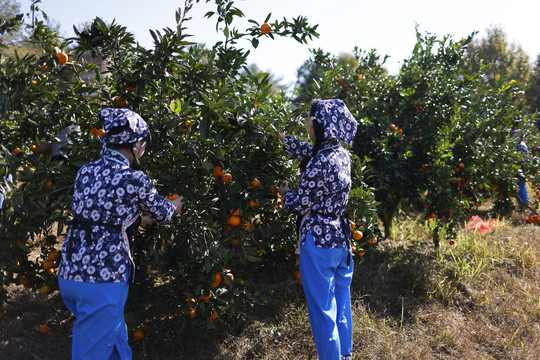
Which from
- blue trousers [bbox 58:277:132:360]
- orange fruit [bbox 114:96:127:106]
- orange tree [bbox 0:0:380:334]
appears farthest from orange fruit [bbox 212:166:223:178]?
blue trousers [bbox 58:277:132:360]

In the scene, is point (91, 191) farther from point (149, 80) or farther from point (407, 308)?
point (407, 308)

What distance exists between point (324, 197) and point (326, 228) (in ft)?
0.58

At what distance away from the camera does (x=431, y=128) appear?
4.78 m

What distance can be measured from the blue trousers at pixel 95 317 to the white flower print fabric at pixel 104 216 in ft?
0.14

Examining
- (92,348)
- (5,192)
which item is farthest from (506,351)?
(5,192)

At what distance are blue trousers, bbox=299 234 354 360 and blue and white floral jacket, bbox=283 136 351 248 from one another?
6cm

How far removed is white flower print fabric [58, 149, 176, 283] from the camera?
1.83m

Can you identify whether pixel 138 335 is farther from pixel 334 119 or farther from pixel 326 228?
pixel 334 119

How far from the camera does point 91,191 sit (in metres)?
1.83

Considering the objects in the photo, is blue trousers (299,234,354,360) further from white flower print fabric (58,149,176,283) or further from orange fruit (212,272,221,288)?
white flower print fabric (58,149,176,283)

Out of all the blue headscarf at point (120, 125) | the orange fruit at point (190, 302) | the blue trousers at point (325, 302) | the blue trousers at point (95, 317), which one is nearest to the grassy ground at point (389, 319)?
the orange fruit at point (190, 302)

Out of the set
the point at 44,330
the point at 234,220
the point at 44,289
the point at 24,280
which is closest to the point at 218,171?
the point at 234,220

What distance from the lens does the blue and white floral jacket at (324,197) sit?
2156 millimetres

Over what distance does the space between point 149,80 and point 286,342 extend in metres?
2.09
